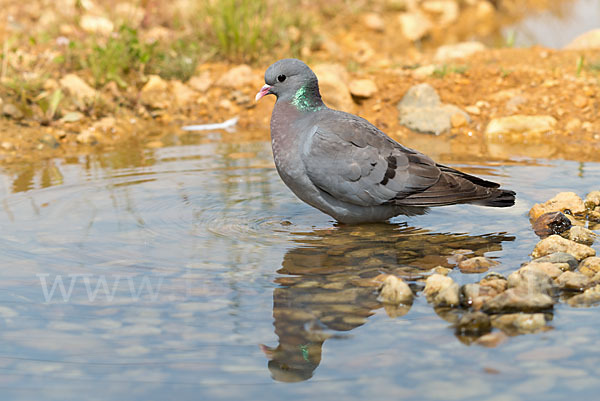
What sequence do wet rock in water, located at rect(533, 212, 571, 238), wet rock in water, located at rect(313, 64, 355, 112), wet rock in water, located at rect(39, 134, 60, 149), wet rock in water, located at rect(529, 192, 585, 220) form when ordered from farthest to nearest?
wet rock in water, located at rect(313, 64, 355, 112)
wet rock in water, located at rect(39, 134, 60, 149)
wet rock in water, located at rect(529, 192, 585, 220)
wet rock in water, located at rect(533, 212, 571, 238)

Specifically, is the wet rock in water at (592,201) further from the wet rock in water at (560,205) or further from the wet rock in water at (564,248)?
the wet rock in water at (564,248)

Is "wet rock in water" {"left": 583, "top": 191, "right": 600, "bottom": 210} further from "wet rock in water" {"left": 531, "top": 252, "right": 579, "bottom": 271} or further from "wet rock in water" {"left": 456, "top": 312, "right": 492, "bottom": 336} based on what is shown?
"wet rock in water" {"left": 456, "top": 312, "right": 492, "bottom": 336}

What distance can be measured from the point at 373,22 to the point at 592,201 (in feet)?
22.1

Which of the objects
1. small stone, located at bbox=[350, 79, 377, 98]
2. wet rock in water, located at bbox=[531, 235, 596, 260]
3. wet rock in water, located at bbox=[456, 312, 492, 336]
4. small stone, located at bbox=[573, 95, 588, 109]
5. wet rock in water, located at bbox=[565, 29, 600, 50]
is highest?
wet rock in water, located at bbox=[565, 29, 600, 50]

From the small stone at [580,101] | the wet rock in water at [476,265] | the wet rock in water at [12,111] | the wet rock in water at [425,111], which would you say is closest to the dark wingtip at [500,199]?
the wet rock in water at [476,265]

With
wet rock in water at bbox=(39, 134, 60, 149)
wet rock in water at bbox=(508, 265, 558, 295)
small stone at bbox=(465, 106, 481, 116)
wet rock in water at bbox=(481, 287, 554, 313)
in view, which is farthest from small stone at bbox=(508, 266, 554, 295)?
wet rock in water at bbox=(39, 134, 60, 149)

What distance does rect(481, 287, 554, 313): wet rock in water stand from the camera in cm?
332

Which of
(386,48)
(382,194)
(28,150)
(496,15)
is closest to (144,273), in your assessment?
(382,194)

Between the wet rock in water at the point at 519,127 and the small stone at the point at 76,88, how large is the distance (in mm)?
4062

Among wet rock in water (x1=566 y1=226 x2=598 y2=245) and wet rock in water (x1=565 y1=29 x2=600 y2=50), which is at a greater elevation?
wet rock in water (x1=565 y1=29 x2=600 y2=50)

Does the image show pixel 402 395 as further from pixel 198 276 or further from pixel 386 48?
pixel 386 48

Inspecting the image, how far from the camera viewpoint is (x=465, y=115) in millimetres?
7574

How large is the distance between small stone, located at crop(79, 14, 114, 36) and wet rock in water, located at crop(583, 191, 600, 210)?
19.3 feet

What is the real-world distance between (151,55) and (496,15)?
8.06m
